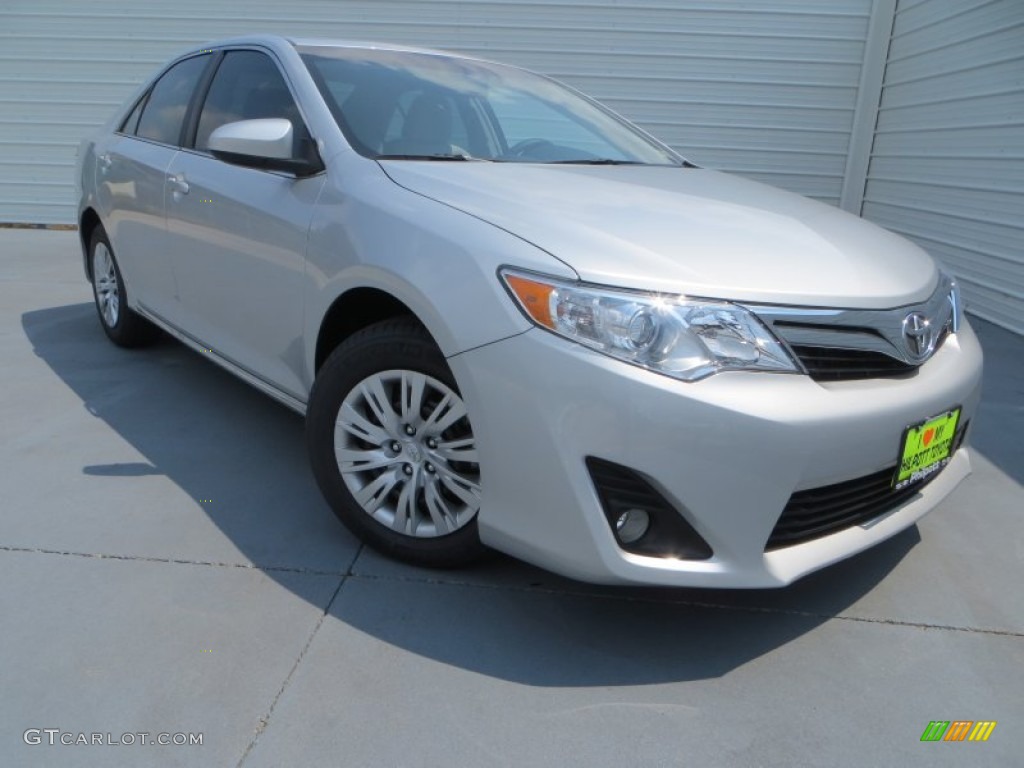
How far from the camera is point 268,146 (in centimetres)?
254

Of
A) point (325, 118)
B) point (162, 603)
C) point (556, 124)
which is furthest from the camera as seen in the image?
point (556, 124)

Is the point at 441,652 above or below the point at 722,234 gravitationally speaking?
below

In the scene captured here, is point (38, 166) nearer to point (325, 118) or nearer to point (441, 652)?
point (325, 118)

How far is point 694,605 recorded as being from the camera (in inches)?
89.8

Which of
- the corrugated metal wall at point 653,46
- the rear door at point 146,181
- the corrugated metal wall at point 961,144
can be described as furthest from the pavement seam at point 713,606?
the corrugated metal wall at point 653,46

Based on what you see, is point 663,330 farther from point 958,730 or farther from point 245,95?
point 245,95

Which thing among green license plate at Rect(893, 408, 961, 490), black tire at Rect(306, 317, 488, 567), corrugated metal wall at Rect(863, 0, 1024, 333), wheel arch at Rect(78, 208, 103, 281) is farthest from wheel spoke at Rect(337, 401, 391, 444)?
corrugated metal wall at Rect(863, 0, 1024, 333)

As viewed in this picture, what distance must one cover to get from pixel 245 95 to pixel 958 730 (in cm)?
303

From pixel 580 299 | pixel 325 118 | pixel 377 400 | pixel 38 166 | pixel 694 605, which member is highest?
pixel 325 118

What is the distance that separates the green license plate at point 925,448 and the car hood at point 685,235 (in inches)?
12.8

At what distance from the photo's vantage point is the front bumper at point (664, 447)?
1780mm

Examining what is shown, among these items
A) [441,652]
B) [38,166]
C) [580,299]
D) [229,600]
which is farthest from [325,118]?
[38,166]

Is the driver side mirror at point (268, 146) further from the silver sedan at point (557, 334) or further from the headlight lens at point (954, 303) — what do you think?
the headlight lens at point (954, 303)

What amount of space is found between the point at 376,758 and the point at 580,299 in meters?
1.07
